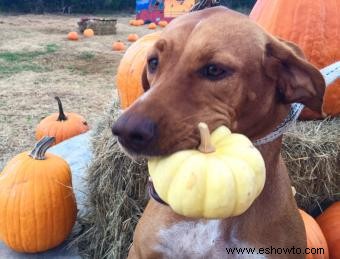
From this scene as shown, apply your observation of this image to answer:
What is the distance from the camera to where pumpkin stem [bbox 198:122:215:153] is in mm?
1744

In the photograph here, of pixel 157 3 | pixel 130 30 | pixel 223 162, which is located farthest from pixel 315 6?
pixel 157 3

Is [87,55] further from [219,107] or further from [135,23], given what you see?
[219,107]

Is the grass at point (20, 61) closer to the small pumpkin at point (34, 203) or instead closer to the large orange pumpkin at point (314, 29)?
the small pumpkin at point (34, 203)

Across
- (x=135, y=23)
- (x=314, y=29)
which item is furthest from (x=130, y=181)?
(x=135, y=23)

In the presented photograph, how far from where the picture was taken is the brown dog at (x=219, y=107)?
1828mm

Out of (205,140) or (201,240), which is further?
(201,240)

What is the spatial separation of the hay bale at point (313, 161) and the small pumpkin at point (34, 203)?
5.45 feet

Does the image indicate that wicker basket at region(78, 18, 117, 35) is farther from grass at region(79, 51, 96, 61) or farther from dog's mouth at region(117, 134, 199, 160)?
dog's mouth at region(117, 134, 199, 160)

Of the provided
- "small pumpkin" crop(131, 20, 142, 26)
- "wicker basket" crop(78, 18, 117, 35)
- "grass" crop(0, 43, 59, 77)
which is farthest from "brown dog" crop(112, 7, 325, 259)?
"small pumpkin" crop(131, 20, 142, 26)

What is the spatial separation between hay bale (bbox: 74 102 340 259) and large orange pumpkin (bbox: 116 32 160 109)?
33 cm

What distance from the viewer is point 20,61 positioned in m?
9.72

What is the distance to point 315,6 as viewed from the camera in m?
3.77

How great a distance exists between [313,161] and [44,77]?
20.5 feet

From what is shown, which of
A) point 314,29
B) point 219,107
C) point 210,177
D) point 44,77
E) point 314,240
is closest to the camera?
point 210,177
